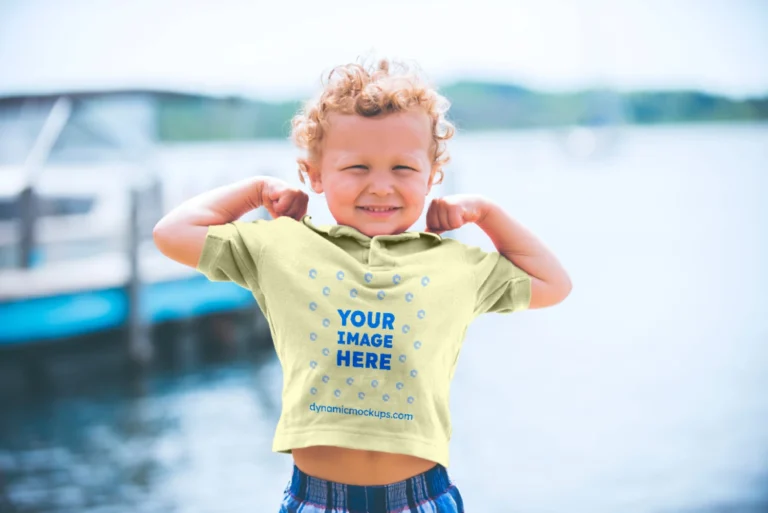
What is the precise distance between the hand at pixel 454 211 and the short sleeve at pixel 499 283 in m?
0.04

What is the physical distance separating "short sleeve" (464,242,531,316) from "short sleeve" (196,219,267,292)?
30 cm

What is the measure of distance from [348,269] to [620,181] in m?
30.2

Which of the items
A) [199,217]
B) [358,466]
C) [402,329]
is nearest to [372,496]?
[358,466]

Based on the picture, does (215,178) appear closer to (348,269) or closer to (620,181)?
(348,269)

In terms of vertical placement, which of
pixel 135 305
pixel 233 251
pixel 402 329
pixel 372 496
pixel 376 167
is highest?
pixel 135 305

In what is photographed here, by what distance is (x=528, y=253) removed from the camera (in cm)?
128

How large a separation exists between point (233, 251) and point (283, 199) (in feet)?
0.35

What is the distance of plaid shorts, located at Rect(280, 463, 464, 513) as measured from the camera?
1146 millimetres

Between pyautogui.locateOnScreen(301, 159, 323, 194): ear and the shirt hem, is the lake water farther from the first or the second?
the shirt hem

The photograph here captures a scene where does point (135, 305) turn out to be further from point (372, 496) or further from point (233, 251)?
point (372, 496)

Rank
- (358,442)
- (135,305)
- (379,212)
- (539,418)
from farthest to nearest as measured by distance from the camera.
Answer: (135,305), (539,418), (379,212), (358,442)

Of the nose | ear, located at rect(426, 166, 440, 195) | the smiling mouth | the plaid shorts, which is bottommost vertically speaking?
the plaid shorts

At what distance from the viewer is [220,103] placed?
8.45 metres

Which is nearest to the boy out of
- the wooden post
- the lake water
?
the lake water
